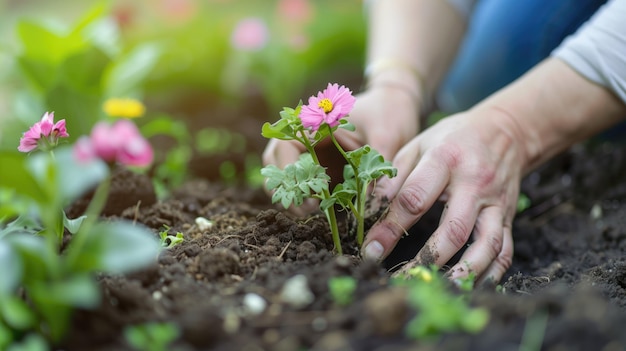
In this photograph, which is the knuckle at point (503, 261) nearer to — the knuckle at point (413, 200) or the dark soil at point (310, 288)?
the dark soil at point (310, 288)

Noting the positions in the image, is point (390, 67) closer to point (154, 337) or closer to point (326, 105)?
point (326, 105)

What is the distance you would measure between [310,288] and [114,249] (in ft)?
0.90

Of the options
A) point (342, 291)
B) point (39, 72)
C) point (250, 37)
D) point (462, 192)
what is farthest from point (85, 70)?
point (342, 291)

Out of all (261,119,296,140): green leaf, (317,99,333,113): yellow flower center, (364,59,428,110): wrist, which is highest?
(364,59,428,110): wrist

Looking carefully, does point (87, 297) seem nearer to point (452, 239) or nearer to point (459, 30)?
point (452, 239)

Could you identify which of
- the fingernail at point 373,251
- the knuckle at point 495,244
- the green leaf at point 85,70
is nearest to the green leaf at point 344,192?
the fingernail at point 373,251

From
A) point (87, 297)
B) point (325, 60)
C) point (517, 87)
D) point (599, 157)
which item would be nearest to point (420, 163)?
point (517, 87)

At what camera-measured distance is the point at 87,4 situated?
466 centimetres

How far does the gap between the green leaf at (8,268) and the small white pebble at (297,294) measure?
1.14ft

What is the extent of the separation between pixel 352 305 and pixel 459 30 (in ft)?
5.72

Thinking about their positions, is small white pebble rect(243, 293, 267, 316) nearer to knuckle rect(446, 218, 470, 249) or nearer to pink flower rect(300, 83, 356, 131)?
pink flower rect(300, 83, 356, 131)

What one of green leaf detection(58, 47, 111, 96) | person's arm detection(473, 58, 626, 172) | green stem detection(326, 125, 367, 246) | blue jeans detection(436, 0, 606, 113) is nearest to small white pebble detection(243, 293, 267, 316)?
green stem detection(326, 125, 367, 246)

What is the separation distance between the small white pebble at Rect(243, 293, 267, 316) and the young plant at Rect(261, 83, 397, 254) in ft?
0.87

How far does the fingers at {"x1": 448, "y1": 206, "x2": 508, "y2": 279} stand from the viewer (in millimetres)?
1307
